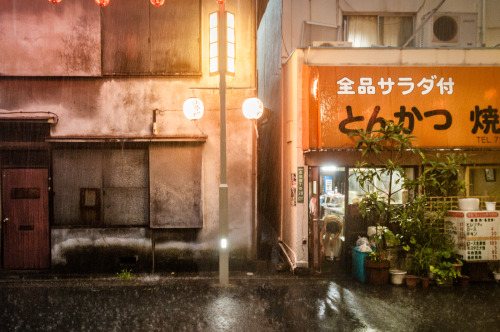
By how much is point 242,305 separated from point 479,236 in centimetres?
657

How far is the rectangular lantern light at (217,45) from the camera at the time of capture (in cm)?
1072

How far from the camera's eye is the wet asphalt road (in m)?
7.39

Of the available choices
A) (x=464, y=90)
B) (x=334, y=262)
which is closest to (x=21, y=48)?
(x=334, y=262)

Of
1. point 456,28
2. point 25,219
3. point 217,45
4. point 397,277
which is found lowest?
point 397,277

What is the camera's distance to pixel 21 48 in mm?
11109

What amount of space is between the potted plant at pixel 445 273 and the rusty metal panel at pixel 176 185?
6.66m

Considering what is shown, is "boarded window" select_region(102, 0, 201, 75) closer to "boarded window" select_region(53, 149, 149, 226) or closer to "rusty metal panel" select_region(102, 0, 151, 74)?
"rusty metal panel" select_region(102, 0, 151, 74)

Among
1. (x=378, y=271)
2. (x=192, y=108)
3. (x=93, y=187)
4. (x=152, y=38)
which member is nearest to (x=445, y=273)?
(x=378, y=271)

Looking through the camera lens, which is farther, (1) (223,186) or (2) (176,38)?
(2) (176,38)

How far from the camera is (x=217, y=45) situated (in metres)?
10.7

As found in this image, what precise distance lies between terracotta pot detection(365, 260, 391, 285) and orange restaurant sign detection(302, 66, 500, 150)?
3213mm

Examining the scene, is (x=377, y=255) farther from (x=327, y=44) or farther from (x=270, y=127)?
(x=270, y=127)

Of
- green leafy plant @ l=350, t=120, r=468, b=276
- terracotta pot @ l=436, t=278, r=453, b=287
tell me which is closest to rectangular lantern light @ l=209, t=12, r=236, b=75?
green leafy plant @ l=350, t=120, r=468, b=276

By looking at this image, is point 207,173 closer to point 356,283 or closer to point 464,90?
point 356,283
